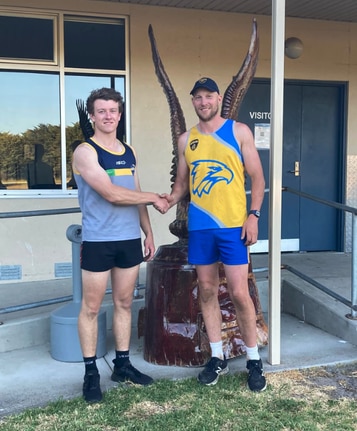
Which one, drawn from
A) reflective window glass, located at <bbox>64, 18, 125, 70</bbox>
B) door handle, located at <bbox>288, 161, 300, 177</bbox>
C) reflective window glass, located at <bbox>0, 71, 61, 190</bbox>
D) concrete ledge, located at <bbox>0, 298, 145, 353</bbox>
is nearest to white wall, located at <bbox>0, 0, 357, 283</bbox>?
reflective window glass, located at <bbox>64, 18, 125, 70</bbox>

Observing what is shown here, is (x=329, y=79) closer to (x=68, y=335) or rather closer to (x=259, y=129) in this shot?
(x=259, y=129)

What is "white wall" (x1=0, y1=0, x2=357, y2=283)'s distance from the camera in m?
6.22

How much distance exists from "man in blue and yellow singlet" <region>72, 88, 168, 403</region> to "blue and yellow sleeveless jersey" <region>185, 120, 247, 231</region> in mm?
294

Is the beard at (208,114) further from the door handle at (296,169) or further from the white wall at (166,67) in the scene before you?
the door handle at (296,169)

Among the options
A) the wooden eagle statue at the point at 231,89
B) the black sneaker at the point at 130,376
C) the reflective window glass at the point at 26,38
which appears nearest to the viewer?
the black sneaker at the point at 130,376

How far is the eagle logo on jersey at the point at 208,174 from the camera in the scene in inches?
132

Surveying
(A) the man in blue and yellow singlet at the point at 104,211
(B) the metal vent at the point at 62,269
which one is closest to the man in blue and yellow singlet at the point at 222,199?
(A) the man in blue and yellow singlet at the point at 104,211

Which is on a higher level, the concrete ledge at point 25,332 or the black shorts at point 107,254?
the black shorts at point 107,254

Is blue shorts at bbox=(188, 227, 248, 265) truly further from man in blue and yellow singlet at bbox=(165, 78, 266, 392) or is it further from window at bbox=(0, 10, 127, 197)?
window at bbox=(0, 10, 127, 197)

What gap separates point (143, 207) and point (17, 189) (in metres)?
3.12

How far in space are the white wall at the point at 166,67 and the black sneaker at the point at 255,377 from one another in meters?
3.34

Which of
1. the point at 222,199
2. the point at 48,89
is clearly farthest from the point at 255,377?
the point at 48,89

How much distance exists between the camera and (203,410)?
3.18 metres

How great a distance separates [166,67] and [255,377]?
4.34m
